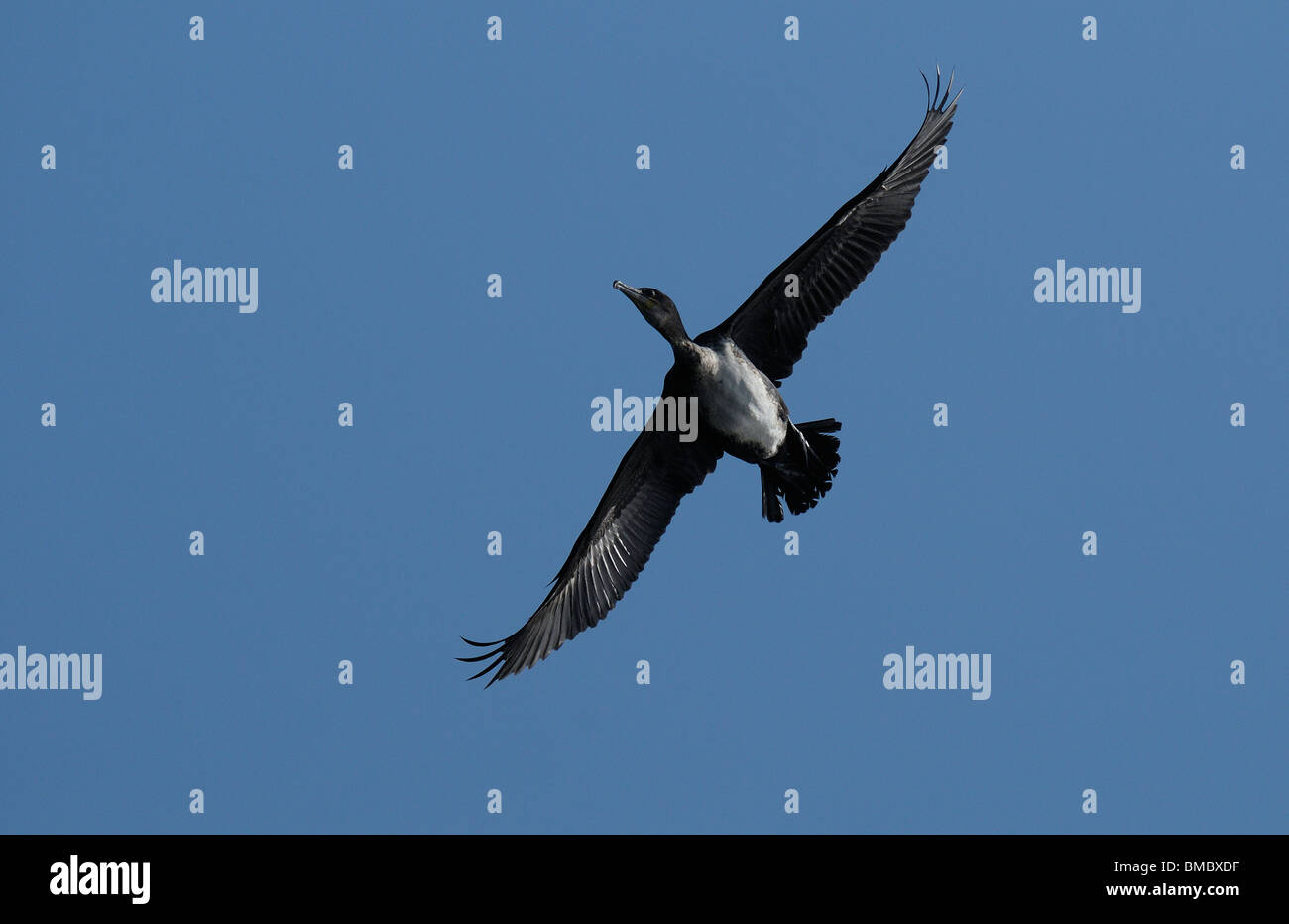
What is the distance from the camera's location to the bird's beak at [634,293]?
13305 mm

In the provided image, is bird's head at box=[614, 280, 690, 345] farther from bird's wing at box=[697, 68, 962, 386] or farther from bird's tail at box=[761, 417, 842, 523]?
bird's tail at box=[761, 417, 842, 523]

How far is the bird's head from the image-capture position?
1330 cm

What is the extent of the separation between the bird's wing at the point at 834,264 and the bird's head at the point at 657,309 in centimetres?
36

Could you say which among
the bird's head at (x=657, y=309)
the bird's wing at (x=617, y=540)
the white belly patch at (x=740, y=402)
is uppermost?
the bird's head at (x=657, y=309)

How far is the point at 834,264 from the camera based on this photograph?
13.7 meters

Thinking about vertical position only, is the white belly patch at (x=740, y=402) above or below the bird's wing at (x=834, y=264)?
below

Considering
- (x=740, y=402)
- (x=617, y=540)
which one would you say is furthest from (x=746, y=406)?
(x=617, y=540)

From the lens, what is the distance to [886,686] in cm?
1526

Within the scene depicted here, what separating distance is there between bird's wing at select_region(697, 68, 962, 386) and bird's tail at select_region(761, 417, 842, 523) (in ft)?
2.07

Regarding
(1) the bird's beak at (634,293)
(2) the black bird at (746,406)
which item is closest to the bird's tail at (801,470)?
(2) the black bird at (746,406)

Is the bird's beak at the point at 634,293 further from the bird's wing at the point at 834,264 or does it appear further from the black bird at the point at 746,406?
the bird's wing at the point at 834,264

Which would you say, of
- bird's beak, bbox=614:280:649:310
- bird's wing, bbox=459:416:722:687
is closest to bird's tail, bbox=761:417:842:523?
bird's wing, bbox=459:416:722:687

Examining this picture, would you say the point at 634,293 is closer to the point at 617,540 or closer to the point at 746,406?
the point at 746,406
